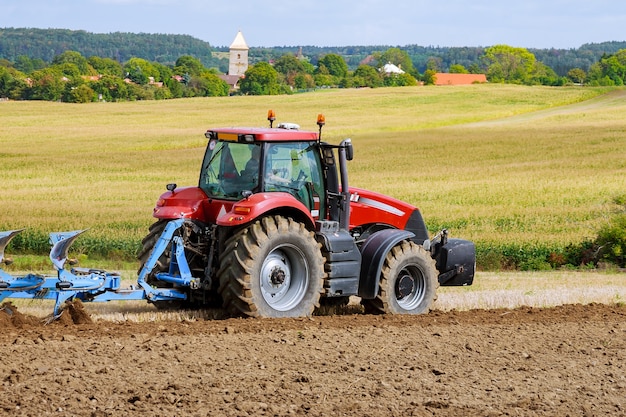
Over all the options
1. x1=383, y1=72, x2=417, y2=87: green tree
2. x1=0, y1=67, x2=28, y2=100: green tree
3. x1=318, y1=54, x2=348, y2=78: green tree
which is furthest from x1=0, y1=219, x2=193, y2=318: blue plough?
x1=318, y1=54, x2=348, y2=78: green tree

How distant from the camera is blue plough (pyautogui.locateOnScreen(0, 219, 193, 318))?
9391 millimetres

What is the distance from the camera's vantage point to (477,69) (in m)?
180

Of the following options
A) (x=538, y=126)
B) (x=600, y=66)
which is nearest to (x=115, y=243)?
(x=538, y=126)

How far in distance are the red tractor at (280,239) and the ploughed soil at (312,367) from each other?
459 millimetres

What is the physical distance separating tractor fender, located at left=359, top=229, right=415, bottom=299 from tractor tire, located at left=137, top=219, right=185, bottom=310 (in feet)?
7.00

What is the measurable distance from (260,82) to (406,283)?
9297cm

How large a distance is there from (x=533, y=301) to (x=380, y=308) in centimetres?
309

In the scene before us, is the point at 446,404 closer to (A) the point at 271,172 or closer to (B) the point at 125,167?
(A) the point at 271,172

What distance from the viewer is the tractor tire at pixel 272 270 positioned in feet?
33.7

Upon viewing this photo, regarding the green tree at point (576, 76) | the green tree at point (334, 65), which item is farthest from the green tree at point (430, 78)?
the green tree at point (576, 76)

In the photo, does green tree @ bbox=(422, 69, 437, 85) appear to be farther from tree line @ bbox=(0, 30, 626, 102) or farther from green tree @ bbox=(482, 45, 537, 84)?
green tree @ bbox=(482, 45, 537, 84)

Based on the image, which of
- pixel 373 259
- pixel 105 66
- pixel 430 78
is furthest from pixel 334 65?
pixel 373 259

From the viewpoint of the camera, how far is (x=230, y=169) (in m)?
11.1

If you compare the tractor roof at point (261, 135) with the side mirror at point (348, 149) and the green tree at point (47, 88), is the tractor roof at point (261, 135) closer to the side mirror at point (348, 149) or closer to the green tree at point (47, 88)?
the side mirror at point (348, 149)
